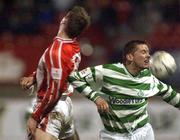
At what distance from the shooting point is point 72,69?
7.36 m

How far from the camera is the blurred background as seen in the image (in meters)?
12.4

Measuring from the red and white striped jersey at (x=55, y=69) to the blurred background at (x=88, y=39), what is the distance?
4.89 m

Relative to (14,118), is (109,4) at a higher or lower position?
higher

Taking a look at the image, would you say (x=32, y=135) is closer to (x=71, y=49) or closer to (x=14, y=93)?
(x=71, y=49)

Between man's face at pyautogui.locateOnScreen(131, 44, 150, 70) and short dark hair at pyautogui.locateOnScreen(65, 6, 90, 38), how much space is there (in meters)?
0.53

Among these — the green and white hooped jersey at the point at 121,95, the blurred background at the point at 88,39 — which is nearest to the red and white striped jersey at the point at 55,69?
the green and white hooped jersey at the point at 121,95

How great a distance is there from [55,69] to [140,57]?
2.54 ft

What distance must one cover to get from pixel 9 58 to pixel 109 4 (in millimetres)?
2365

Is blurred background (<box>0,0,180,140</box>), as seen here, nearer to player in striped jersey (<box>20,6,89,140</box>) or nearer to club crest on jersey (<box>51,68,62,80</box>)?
player in striped jersey (<box>20,6,89,140</box>)

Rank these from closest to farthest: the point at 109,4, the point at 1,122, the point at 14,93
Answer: the point at 1,122, the point at 14,93, the point at 109,4

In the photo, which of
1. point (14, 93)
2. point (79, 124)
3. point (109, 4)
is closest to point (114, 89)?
point (79, 124)

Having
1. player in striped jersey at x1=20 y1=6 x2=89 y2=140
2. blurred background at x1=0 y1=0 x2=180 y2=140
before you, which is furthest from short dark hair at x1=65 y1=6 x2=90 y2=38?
blurred background at x1=0 y1=0 x2=180 y2=140

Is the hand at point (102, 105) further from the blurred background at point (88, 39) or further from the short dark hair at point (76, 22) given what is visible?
the blurred background at point (88, 39)

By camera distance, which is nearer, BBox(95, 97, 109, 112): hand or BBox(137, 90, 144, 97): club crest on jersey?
BBox(95, 97, 109, 112): hand
